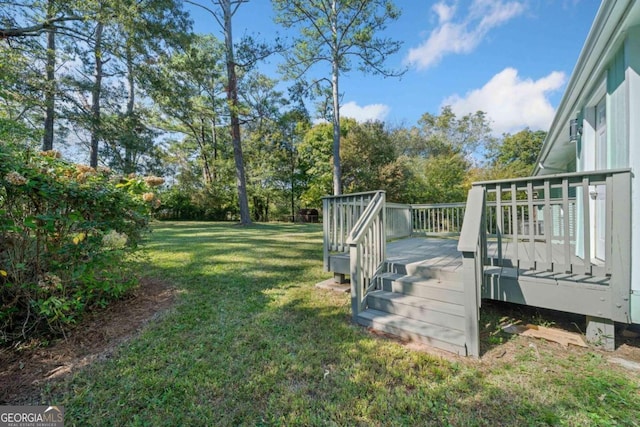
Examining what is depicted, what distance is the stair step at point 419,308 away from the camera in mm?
2701

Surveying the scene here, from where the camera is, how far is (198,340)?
2.73 meters

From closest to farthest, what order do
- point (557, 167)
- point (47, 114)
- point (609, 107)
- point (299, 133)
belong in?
point (609, 107), point (557, 167), point (47, 114), point (299, 133)

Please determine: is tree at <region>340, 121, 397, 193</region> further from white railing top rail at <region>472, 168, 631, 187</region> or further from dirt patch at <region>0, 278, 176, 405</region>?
dirt patch at <region>0, 278, 176, 405</region>

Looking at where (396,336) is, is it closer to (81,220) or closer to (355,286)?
(355,286)

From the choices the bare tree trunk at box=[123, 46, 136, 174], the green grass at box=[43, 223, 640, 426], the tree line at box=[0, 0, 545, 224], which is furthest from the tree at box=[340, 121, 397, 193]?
the green grass at box=[43, 223, 640, 426]

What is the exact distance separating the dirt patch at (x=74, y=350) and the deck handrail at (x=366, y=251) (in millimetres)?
2503

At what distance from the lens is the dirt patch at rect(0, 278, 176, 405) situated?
2041 millimetres

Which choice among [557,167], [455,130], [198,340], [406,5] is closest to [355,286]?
[198,340]

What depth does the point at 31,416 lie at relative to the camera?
1.80 metres

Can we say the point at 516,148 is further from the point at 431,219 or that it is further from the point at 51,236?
the point at 51,236

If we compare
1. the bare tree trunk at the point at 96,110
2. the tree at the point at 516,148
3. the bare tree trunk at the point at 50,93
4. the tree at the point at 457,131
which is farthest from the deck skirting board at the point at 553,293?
the tree at the point at 516,148

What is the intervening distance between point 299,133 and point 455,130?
53.4 ft

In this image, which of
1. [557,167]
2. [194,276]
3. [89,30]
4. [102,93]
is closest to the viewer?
[194,276]

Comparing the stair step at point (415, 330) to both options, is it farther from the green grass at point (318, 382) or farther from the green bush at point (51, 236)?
the green bush at point (51, 236)
